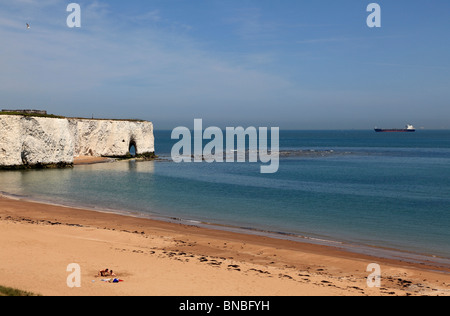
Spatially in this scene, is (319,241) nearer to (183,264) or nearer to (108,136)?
(183,264)

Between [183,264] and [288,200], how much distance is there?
1794 cm

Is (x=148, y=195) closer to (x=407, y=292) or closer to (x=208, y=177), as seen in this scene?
(x=208, y=177)

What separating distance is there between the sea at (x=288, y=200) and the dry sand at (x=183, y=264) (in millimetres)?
2682

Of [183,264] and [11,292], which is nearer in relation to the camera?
[11,292]

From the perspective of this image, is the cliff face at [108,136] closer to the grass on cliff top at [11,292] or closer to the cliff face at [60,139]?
the cliff face at [60,139]

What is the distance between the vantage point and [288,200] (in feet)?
102

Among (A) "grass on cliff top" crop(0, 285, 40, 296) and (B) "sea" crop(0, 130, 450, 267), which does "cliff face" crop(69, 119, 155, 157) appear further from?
(A) "grass on cliff top" crop(0, 285, 40, 296)

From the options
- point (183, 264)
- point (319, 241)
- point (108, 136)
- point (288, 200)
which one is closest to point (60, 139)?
point (108, 136)

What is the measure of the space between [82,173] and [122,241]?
103ft

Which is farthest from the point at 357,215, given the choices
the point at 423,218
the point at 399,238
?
the point at 399,238

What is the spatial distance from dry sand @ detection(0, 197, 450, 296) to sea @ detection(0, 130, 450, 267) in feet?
8.80

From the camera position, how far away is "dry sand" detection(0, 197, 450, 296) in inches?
467

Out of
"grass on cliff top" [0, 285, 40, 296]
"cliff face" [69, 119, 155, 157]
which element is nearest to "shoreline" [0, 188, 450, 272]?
"grass on cliff top" [0, 285, 40, 296]

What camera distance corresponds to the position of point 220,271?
13734 millimetres
